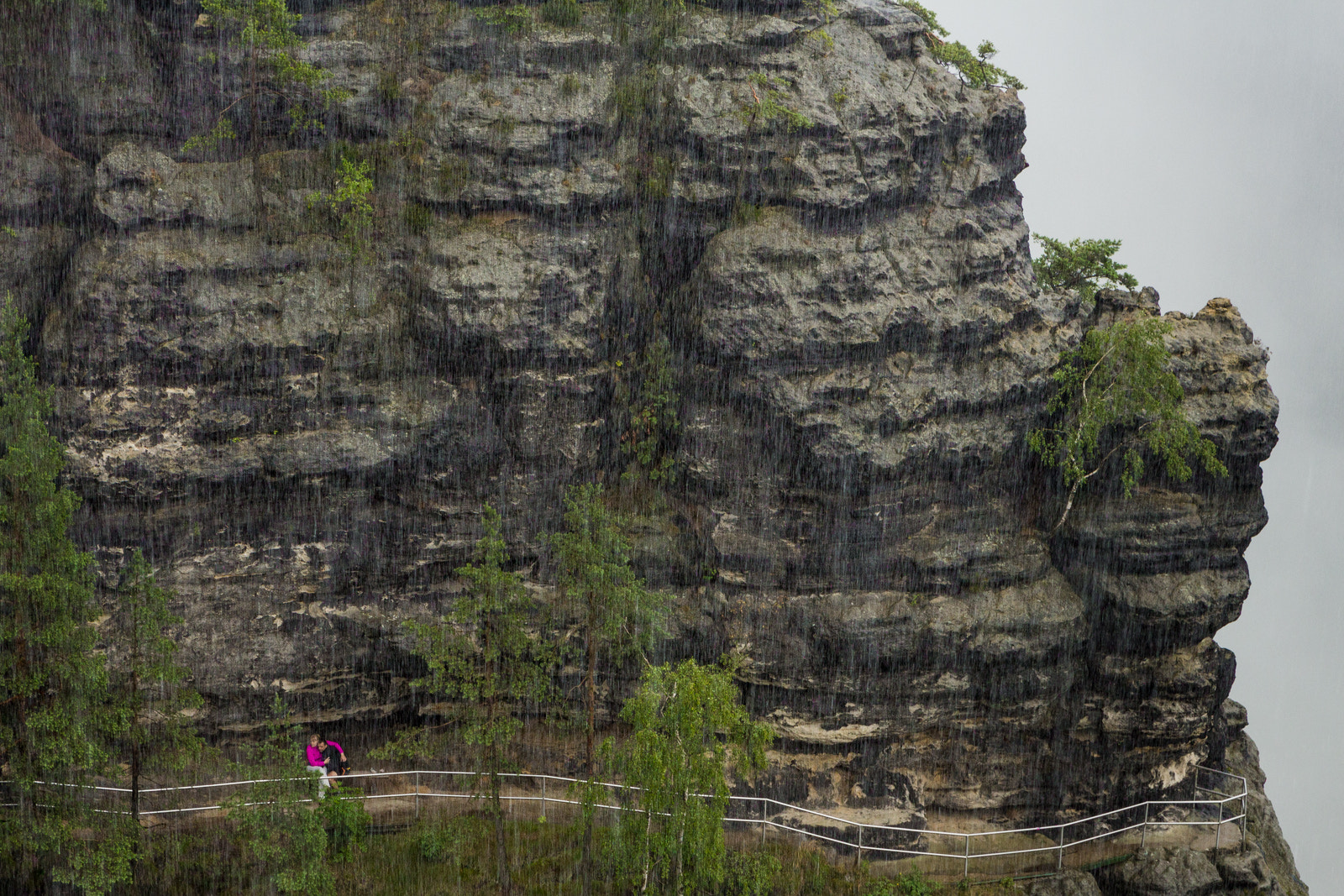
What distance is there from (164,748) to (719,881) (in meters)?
10.7

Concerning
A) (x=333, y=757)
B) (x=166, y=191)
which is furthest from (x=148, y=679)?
(x=166, y=191)

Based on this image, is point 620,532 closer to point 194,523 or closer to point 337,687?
point 337,687

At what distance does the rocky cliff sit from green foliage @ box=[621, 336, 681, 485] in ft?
0.57

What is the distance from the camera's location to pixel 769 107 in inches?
995

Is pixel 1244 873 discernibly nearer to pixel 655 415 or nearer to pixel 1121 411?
pixel 1121 411

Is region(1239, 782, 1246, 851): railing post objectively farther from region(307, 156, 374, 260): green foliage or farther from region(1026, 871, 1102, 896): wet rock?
region(307, 156, 374, 260): green foliage

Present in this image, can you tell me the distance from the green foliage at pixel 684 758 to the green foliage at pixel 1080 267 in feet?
52.8

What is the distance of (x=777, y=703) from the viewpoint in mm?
24922

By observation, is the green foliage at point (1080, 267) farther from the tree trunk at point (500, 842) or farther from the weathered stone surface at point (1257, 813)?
the tree trunk at point (500, 842)

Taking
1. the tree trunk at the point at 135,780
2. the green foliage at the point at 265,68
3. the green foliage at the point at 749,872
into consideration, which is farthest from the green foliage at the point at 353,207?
the green foliage at the point at 749,872

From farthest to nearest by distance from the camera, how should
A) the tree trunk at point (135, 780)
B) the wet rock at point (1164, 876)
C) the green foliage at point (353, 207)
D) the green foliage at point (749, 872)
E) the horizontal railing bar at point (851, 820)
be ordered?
the green foliage at point (353, 207) < the wet rock at point (1164, 876) < the horizontal railing bar at point (851, 820) < the green foliage at point (749, 872) < the tree trunk at point (135, 780)

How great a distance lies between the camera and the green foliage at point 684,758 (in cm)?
1739

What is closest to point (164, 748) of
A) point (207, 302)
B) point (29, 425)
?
point (29, 425)

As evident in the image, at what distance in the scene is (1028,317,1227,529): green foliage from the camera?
24.3m
